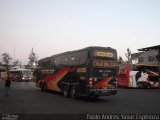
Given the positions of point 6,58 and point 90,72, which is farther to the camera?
point 6,58

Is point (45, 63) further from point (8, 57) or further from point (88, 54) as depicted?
point (8, 57)

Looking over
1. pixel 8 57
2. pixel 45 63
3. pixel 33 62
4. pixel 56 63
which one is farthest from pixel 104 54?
pixel 8 57

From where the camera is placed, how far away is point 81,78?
70.1 ft

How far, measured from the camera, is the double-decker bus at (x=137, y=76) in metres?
38.5

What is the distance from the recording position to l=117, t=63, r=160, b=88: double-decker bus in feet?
126

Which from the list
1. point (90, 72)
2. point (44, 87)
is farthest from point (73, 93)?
point (44, 87)

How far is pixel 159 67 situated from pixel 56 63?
2057cm

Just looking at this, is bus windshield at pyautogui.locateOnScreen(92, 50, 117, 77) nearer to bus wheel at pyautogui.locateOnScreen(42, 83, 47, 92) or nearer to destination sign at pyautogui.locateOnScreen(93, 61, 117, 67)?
destination sign at pyautogui.locateOnScreen(93, 61, 117, 67)

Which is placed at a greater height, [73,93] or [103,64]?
[103,64]

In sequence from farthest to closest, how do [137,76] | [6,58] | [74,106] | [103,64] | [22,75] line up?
[6,58]
[22,75]
[137,76]
[103,64]
[74,106]

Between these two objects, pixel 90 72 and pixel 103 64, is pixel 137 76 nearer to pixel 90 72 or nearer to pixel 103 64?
pixel 103 64

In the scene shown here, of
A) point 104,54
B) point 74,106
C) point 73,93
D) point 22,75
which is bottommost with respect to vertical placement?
point 74,106

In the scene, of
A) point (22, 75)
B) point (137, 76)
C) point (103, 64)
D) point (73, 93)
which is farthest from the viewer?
point (22, 75)

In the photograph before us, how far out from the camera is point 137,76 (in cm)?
3853
